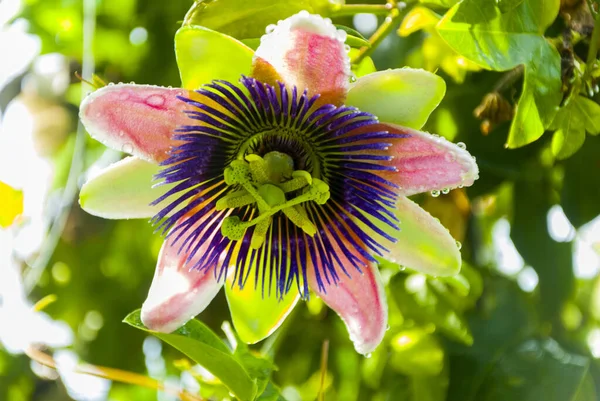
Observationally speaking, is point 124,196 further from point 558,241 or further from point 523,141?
point 558,241

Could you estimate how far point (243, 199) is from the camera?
0.92 metres

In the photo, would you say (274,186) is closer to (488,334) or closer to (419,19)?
(419,19)

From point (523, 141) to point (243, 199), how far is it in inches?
14.1

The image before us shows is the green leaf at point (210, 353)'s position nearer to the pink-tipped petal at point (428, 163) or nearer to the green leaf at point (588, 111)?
the pink-tipped petal at point (428, 163)

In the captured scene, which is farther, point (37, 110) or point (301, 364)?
point (37, 110)

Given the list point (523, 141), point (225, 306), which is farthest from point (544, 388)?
point (225, 306)

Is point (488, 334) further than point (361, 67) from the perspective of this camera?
Yes

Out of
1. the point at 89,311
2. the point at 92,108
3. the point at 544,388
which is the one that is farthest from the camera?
the point at 89,311

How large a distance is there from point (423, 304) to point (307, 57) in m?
0.63

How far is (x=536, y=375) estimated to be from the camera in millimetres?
1161

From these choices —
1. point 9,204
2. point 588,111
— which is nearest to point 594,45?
point 588,111

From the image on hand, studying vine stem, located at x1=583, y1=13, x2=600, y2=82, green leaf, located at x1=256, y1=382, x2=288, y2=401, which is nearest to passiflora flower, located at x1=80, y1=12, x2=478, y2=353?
green leaf, located at x1=256, y1=382, x2=288, y2=401

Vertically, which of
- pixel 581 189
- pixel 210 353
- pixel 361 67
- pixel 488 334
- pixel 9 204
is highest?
pixel 361 67

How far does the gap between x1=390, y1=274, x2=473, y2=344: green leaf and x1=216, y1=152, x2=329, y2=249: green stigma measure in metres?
0.36
